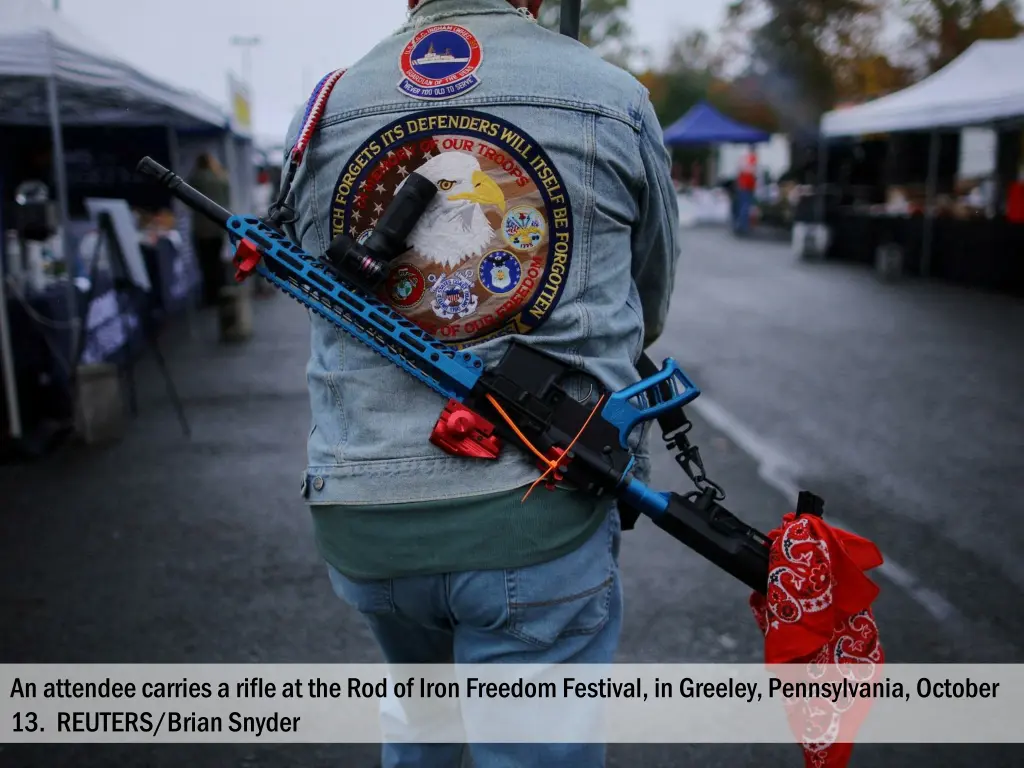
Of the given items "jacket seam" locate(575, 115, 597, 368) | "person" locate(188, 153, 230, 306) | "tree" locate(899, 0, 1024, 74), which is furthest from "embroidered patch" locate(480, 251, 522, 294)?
"tree" locate(899, 0, 1024, 74)

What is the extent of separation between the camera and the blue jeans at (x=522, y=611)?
62.3 inches

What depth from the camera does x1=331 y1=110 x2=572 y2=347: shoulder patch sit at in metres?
1.56

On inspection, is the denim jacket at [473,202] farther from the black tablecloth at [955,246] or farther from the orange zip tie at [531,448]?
the black tablecloth at [955,246]

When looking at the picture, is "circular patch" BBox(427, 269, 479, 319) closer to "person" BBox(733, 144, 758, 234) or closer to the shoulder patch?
the shoulder patch

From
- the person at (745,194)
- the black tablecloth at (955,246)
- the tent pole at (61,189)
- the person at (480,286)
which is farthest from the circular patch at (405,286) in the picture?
the person at (745,194)

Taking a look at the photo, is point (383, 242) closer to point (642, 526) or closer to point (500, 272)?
point (500, 272)

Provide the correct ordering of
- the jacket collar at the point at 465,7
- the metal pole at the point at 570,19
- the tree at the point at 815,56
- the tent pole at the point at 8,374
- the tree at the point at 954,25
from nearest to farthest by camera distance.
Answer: the jacket collar at the point at 465,7 → the metal pole at the point at 570,19 → the tent pole at the point at 8,374 → the tree at the point at 954,25 → the tree at the point at 815,56

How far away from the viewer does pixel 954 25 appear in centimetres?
3253

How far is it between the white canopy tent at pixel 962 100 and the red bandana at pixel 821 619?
39.3ft

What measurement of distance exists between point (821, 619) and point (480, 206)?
0.89 meters

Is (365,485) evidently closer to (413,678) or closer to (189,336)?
(413,678)

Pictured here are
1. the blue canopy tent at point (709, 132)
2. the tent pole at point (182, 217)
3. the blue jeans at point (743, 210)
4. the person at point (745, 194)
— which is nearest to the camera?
the tent pole at point (182, 217)

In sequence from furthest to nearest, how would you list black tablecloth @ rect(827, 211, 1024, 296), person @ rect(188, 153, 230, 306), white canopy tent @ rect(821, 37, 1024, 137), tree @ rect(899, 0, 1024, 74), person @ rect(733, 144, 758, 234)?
tree @ rect(899, 0, 1024, 74) < person @ rect(733, 144, 758, 234) < black tablecloth @ rect(827, 211, 1024, 296) < white canopy tent @ rect(821, 37, 1024, 137) < person @ rect(188, 153, 230, 306)

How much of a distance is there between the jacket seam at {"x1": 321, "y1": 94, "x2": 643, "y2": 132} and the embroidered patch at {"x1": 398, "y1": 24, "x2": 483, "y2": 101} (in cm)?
2
